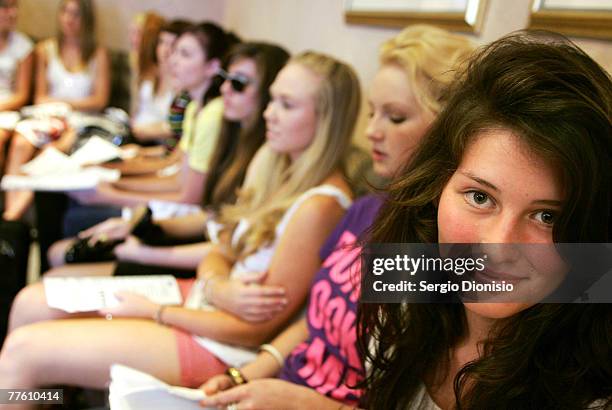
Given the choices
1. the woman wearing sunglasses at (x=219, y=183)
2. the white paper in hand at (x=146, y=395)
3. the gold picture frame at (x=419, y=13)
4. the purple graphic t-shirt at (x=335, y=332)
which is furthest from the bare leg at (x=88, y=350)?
the gold picture frame at (x=419, y=13)

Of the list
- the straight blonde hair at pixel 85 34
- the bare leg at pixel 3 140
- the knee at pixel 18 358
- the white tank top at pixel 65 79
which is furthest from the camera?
the straight blonde hair at pixel 85 34

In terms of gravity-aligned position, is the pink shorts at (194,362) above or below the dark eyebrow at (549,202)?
below

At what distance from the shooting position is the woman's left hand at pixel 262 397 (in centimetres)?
87

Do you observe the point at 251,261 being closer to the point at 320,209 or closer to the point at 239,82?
the point at 320,209

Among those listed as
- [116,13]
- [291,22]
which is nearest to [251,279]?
[291,22]

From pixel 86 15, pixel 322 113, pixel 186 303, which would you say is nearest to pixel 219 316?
pixel 186 303

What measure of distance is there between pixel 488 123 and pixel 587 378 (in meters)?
0.29

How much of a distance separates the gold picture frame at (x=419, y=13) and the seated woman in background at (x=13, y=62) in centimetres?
115

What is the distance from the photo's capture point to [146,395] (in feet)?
2.82

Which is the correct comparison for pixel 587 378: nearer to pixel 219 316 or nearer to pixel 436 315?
pixel 436 315

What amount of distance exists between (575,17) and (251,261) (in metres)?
0.79

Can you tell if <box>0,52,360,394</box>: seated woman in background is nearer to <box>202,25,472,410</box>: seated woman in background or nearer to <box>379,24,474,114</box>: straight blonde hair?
<box>202,25,472,410</box>: seated woman in background

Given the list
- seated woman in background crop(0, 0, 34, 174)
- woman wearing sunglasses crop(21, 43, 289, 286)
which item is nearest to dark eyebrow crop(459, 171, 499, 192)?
woman wearing sunglasses crop(21, 43, 289, 286)

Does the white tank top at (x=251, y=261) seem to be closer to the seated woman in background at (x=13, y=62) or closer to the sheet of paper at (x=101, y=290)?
the sheet of paper at (x=101, y=290)
